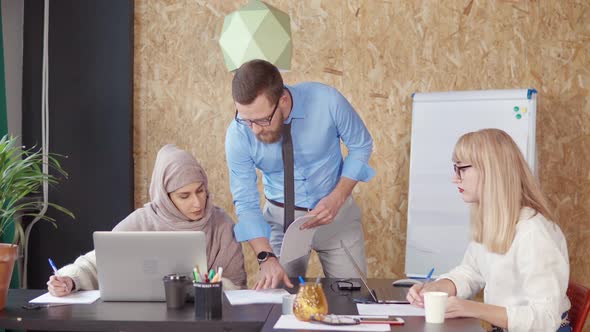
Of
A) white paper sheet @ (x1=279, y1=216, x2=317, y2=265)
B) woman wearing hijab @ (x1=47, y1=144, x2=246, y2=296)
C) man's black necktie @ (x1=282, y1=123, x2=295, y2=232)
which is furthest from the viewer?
man's black necktie @ (x1=282, y1=123, x2=295, y2=232)

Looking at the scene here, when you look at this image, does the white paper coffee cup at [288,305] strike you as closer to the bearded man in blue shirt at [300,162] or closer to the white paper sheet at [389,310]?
the white paper sheet at [389,310]

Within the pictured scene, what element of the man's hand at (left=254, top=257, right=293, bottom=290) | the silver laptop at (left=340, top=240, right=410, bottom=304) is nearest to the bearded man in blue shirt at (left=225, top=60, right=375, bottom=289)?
the man's hand at (left=254, top=257, right=293, bottom=290)

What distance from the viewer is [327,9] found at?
4.74 metres

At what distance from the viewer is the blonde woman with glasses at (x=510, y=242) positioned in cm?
212

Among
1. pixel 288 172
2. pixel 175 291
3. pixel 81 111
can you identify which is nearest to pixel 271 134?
pixel 288 172

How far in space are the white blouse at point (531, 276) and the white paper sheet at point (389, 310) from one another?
234 millimetres

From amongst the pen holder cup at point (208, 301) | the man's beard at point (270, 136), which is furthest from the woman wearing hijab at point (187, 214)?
the pen holder cup at point (208, 301)

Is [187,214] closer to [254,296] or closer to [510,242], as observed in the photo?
[254,296]

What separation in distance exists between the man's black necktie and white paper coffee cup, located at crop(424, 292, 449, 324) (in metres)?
1.19

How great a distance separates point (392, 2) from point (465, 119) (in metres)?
0.86

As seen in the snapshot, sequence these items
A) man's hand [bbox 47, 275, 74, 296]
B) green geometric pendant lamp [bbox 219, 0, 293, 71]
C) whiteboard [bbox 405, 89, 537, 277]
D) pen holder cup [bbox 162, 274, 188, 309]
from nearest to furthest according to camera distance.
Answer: pen holder cup [bbox 162, 274, 188, 309], man's hand [bbox 47, 275, 74, 296], green geometric pendant lamp [bbox 219, 0, 293, 71], whiteboard [bbox 405, 89, 537, 277]

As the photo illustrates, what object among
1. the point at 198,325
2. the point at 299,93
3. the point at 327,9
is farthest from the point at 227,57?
the point at 198,325

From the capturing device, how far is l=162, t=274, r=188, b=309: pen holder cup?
2328 millimetres

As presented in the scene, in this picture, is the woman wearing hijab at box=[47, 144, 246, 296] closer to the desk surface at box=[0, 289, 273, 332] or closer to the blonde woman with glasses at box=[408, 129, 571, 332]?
the desk surface at box=[0, 289, 273, 332]
